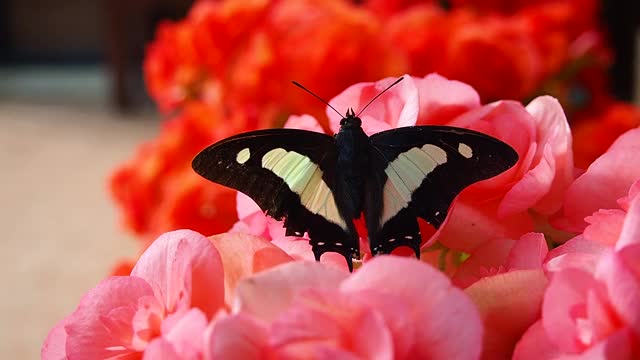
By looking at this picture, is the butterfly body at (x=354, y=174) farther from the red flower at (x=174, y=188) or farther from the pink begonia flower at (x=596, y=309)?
the red flower at (x=174, y=188)

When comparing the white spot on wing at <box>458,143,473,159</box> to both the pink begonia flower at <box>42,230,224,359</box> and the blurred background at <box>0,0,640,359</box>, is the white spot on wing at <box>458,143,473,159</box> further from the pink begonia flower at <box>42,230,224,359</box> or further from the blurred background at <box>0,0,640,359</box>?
the blurred background at <box>0,0,640,359</box>

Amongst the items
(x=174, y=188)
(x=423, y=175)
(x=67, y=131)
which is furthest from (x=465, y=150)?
(x=67, y=131)

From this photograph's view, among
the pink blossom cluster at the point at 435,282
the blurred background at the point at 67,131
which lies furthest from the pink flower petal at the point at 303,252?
the blurred background at the point at 67,131

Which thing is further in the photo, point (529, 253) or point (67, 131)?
point (67, 131)

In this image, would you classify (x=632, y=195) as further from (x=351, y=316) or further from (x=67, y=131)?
(x=67, y=131)

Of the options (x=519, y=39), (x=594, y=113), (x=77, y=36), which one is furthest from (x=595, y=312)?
(x=77, y=36)
